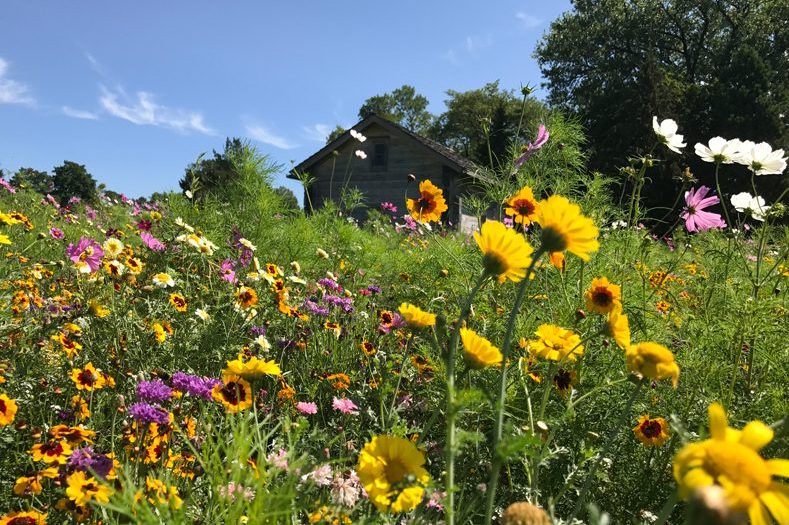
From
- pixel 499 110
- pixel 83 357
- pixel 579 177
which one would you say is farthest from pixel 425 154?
pixel 83 357

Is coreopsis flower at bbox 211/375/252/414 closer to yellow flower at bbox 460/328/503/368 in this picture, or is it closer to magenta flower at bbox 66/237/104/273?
yellow flower at bbox 460/328/503/368

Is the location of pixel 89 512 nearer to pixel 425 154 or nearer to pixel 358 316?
pixel 358 316

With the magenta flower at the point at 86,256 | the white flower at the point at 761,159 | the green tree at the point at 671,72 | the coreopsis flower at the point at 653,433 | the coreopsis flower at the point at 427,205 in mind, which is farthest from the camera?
the green tree at the point at 671,72

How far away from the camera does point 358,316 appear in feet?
9.15

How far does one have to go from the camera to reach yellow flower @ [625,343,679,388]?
852 millimetres

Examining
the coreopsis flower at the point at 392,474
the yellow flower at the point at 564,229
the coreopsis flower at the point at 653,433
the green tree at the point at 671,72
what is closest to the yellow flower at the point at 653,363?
the yellow flower at the point at 564,229

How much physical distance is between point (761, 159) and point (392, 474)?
2.22 meters

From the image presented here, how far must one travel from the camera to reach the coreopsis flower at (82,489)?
104 centimetres

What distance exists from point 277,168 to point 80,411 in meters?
3.22

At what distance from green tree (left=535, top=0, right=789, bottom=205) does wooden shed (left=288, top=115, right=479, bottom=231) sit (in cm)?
558

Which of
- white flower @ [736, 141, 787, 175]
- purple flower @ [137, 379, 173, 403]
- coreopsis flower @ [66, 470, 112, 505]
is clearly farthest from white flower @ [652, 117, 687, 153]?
coreopsis flower @ [66, 470, 112, 505]

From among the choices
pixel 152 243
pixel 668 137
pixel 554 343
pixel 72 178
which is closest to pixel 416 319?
pixel 554 343

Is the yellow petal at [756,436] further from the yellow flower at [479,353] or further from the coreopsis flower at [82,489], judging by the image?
the coreopsis flower at [82,489]

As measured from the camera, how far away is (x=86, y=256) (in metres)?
2.36
